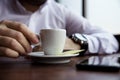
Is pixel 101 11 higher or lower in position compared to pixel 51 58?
higher

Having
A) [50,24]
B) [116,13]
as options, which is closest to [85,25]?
[50,24]

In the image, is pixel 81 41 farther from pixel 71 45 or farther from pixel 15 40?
pixel 15 40

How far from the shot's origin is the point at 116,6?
2.74 metres

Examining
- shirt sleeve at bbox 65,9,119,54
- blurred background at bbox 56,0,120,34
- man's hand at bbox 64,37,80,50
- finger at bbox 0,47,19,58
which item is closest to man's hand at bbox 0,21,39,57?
finger at bbox 0,47,19,58

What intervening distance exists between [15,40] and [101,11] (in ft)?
7.49

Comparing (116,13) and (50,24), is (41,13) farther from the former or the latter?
(116,13)

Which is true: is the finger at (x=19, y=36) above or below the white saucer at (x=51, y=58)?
above

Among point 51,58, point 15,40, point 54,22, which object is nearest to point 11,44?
point 15,40

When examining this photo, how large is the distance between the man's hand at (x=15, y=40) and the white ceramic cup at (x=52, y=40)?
5 cm

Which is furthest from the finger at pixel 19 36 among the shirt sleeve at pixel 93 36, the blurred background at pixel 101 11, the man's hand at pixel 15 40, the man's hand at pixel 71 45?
the blurred background at pixel 101 11

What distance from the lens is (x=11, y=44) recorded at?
2.19 feet

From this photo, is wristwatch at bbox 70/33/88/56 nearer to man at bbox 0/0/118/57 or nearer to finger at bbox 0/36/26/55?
man at bbox 0/0/118/57

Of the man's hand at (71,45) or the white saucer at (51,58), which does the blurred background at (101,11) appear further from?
the white saucer at (51,58)

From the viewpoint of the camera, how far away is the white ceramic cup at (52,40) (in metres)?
0.65
